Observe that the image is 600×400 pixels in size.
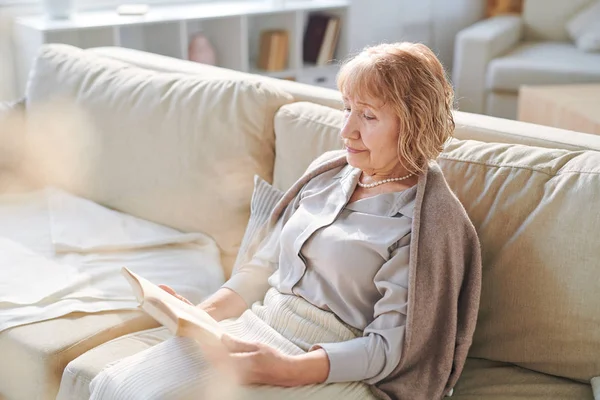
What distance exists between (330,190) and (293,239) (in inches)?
5.0

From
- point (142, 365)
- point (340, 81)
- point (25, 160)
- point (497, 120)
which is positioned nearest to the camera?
point (142, 365)

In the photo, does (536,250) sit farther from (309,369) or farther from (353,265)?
(309,369)

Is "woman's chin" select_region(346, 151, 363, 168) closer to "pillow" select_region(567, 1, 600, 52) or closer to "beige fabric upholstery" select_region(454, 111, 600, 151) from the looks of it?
"beige fabric upholstery" select_region(454, 111, 600, 151)

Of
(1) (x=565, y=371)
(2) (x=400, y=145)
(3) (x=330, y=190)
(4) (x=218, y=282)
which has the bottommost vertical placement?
(4) (x=218, y=282)

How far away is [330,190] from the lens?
64.8 inches

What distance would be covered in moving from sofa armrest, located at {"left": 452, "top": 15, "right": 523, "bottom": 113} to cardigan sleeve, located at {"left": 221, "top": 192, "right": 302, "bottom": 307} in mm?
2746

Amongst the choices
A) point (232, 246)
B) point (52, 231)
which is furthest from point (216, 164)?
point (52, 231)

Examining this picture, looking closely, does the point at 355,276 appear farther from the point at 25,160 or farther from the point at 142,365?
the point at 25,160

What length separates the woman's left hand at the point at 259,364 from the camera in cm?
135

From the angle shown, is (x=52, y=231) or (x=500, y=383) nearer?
(x=500, y=383)

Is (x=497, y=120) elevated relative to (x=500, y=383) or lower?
elevated

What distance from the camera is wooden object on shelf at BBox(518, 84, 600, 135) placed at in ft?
9.94

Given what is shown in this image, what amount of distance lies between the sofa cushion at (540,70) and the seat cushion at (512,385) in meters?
2.89

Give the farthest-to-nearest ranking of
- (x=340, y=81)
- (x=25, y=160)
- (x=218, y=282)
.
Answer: (x=25, y=160) → (x=218, y=282) → (x=340, y=81)
